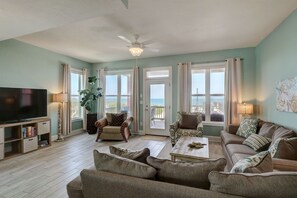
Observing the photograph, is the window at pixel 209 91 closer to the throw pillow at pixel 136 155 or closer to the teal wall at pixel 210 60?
the teal wall at pixel 210 60

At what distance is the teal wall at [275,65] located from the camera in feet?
9.57

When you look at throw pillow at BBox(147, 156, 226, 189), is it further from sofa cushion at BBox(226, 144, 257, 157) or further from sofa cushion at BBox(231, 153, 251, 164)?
sofa cushion at BBox(226, 144, 257, 157)

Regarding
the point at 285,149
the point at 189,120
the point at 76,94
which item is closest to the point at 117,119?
the point at 76,94

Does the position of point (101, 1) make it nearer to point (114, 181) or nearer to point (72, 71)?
point (114, 181)

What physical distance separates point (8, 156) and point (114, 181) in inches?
153

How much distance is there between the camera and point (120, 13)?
285 centimetres

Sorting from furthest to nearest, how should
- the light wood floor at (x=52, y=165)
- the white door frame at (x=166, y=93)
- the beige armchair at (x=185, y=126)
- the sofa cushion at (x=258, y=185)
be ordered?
the white door frame at (x=166, y=93)
the beige armchair at (x=185, y=126)
the light wood floor at (x=52, y=165)
the sofa cushion at (x=258, y=185)

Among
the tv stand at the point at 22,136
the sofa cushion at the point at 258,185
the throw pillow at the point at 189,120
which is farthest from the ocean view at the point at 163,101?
the sofa cushion at the point at 258,185

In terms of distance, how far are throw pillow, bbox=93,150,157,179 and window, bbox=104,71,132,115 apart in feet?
16.1

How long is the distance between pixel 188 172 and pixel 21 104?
4521mm

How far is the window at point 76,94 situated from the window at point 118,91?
1013 mm

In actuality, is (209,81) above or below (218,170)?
above

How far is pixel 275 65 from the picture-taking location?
141 inches

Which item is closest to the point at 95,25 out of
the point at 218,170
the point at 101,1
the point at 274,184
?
the point at 101,1
